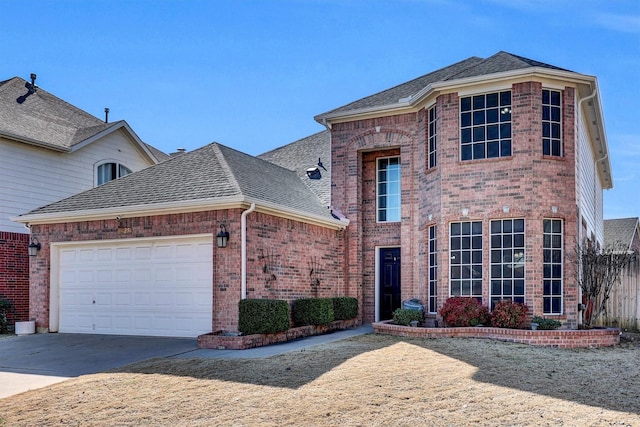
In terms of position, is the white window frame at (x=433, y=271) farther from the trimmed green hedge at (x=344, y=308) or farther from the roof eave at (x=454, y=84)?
the roof eave at (x=454, y=84)

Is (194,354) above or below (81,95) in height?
below

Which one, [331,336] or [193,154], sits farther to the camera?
[193,154]

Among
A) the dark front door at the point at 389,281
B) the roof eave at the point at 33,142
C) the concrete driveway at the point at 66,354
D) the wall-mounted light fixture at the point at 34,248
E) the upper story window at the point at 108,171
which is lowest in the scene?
the concrete driveway at the point at 66,354

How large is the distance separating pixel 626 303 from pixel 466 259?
526 cm

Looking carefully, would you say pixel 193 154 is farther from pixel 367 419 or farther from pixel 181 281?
pixel 367 419

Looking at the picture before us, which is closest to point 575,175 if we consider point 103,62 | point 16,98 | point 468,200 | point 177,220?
point 468,200

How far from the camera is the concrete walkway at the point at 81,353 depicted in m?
9.35

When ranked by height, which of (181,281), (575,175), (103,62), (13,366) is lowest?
(13,366)

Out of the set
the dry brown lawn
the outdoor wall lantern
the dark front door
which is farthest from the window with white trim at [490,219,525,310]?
the outdoor wall lantern

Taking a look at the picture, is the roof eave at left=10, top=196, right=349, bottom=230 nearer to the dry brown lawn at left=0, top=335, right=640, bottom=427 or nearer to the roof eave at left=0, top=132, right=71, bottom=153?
the roof eave at left=0, top=132, right=71, bottom=153

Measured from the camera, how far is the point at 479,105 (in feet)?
45.6

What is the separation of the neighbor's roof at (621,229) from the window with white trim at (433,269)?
17.1m

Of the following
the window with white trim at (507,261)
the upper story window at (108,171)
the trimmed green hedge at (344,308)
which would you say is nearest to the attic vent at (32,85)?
the upper story window at (108,171)

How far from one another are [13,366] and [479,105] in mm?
11047
